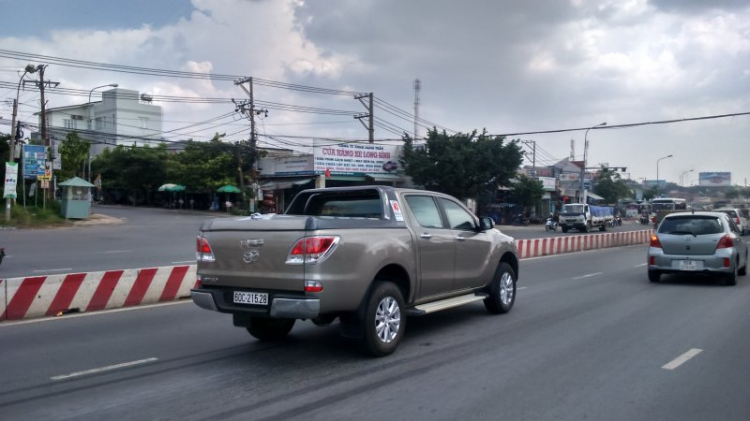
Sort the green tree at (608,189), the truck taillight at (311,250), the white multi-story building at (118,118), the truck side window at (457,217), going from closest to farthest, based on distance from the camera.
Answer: the truck taillight at (311,250) → the truck side window at (457,217) → the green tree at (608,189) → the white multi-story building at (118,118)

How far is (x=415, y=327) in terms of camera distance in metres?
8.59

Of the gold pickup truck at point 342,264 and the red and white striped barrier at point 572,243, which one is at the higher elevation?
the gold pickup truck at point 342,264

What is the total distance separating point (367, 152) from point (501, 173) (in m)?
9.78

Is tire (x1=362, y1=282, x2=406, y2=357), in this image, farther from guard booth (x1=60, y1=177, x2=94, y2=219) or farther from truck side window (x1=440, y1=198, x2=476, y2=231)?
guard booth (x1=60, y1=177, x2=94, y2=219)

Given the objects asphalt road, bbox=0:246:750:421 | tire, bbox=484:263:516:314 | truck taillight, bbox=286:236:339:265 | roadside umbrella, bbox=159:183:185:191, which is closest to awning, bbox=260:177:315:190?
roadside umbrella, bbox=159:183:185:191

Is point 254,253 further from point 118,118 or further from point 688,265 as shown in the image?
point 118,118

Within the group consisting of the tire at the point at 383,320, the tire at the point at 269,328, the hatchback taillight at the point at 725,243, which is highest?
the hatchback taillight at the point at 725,243

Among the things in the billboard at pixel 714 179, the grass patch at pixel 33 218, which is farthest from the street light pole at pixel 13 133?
the billboard at pixel 714 179

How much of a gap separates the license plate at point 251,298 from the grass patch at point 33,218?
30.4 metres

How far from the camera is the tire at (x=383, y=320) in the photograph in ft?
21.6

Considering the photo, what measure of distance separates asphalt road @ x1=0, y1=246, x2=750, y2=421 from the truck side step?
409mm

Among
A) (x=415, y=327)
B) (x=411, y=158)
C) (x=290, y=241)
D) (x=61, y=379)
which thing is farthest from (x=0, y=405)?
(x=411, y=158)

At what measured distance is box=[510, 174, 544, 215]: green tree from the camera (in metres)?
51.2

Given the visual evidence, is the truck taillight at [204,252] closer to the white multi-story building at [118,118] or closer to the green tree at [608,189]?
the white multi-story building at [118,118]
